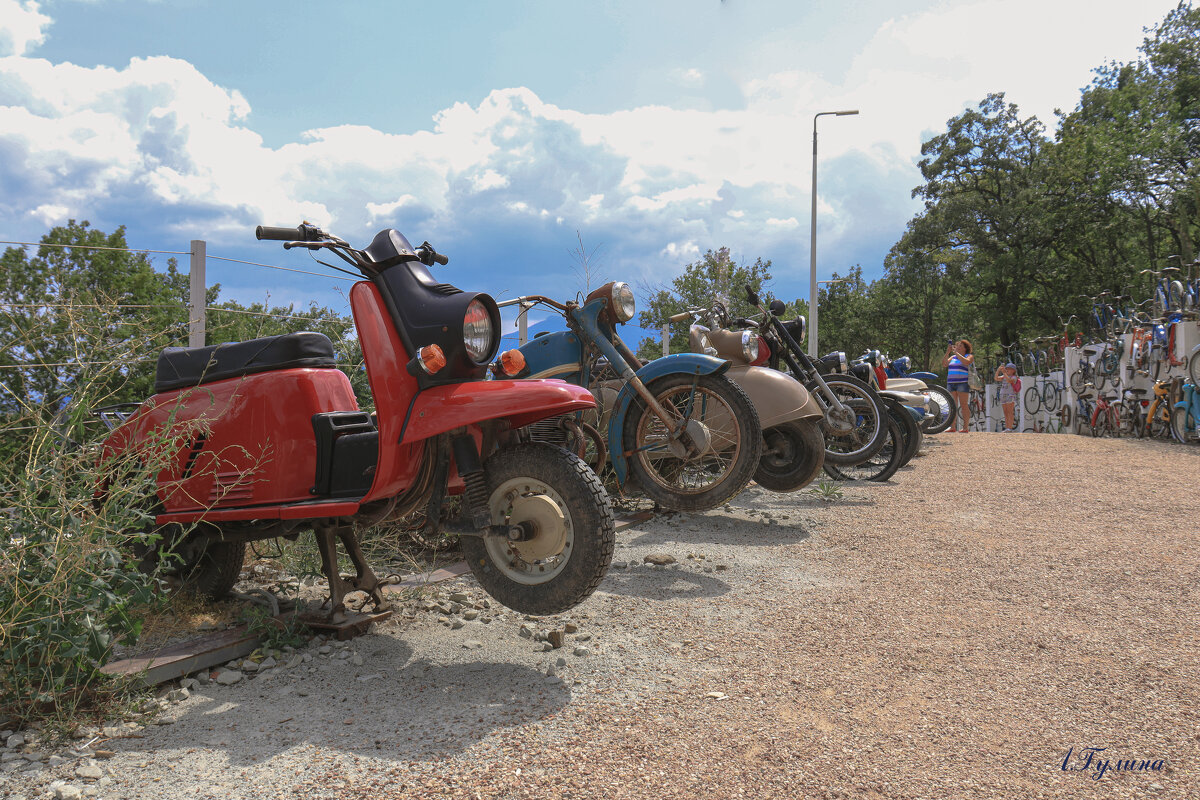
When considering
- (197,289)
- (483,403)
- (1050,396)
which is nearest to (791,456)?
(483,403)

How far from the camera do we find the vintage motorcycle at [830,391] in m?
6.32

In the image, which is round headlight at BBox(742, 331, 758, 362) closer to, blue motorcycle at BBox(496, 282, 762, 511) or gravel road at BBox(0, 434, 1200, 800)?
blue motorcycle at BBox(496, 282, 762, 511)

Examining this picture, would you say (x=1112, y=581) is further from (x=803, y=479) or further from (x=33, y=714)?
(x=33, y=714)

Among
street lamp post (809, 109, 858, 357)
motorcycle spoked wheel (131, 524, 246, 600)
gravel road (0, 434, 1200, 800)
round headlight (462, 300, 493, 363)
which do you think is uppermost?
street lamp post (809, 109, 858, 357)

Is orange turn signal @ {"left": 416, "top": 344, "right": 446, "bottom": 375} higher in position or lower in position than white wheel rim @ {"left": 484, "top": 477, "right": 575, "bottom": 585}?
higher

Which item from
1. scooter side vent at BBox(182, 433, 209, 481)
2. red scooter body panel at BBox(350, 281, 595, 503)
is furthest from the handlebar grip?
scooter side vent at BBox(182, 433, 209, 481)

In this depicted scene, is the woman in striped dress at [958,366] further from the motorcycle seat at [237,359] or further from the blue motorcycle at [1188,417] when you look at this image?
the motorcycle seat at [237,359]

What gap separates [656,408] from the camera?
13.9 ft

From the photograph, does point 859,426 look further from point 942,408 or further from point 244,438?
point 942,408

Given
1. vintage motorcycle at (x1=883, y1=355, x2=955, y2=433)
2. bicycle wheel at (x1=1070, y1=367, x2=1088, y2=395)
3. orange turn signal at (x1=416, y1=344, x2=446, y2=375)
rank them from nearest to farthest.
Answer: orange turn signal at (x1=416, y1=344, x2=446, y2=375) < vintage motorcycle at (x1=883, y1=355, x2=955, y2=433) < bicycle wheel at (x1=1070, y1=367, x2=1088, y2=395)

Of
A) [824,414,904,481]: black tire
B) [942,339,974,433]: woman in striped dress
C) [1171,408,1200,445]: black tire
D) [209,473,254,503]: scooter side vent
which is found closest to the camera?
[209,473,254,503]: scooter side vent

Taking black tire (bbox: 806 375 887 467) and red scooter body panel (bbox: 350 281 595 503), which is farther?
black tire (bbox: 806 375 887 467)

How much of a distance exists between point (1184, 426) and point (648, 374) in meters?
12.3

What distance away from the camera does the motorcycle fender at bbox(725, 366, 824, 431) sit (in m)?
5.06
